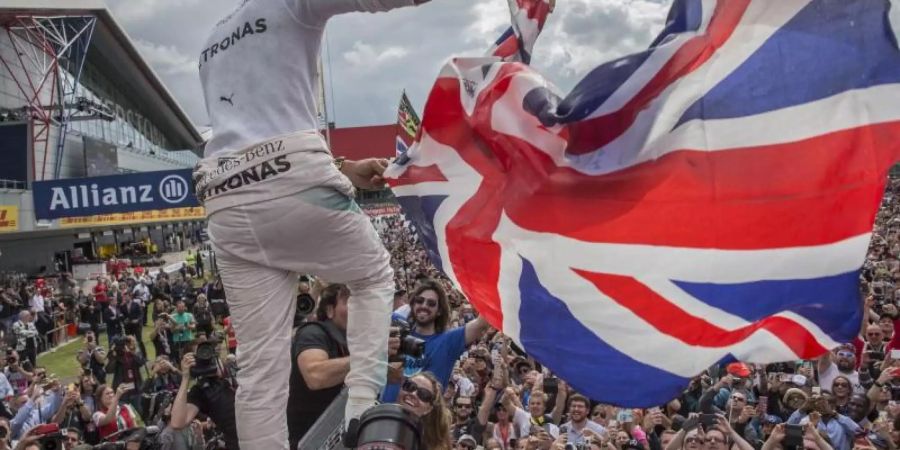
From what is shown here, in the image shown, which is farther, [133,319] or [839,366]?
[133,319]

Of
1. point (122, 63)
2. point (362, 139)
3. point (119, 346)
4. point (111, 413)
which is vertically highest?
point (122, 63)

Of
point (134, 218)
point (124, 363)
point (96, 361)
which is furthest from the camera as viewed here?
point (134, 218)

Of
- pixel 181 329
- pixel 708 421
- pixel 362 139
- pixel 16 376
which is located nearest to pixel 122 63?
pixel 362 139

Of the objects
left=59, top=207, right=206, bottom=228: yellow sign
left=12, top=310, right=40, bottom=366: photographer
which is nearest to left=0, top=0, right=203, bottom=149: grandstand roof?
left=59, top=207, right=206, bottom=228: yellow sign

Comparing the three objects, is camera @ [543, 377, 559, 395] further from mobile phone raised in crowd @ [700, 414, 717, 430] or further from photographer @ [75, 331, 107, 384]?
photographer @ [75, 331, 107, 384]

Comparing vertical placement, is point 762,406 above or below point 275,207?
below

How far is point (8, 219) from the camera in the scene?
25094 millimetres

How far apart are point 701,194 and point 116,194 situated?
18094mm

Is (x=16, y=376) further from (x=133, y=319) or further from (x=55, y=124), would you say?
(x=55, y=124)

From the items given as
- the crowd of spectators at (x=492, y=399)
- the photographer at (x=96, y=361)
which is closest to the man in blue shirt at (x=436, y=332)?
the crowd of spectators at (x=492, y=399)

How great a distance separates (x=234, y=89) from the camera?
2883 millimetres

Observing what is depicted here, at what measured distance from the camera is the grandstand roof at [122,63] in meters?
37.9

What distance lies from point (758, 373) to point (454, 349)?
5.89 metres

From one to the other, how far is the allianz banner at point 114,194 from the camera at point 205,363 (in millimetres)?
14045
